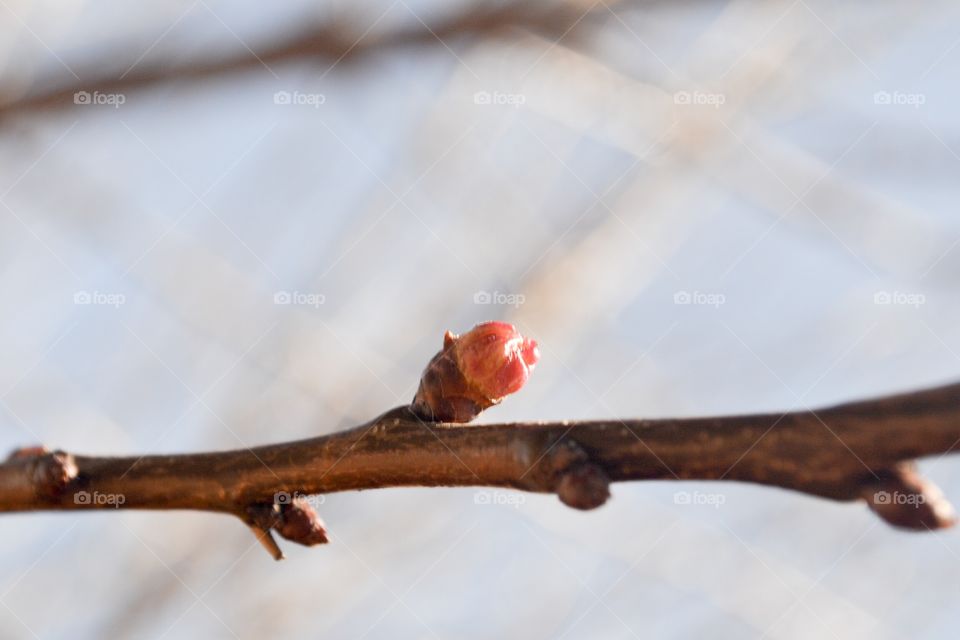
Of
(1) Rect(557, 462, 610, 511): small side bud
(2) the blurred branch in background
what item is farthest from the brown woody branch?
(2) the blurred branch in background

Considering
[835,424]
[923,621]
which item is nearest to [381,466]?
[835,424]

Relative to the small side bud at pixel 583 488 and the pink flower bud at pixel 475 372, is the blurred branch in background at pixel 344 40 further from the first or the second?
the small side bud at pixel 583 488

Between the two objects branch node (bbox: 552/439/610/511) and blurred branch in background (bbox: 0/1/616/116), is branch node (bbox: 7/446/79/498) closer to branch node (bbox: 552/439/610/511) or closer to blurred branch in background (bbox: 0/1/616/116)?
branch node (bbox: 552/439/610/511)

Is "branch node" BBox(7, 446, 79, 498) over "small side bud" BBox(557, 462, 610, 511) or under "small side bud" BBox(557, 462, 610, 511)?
over

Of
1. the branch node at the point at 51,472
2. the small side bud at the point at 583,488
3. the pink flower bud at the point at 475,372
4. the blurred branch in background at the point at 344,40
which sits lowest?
the small side bud at the point at 583,488

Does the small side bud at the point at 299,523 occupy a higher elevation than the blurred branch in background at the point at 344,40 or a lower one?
lower

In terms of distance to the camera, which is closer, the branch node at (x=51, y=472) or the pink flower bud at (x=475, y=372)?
the pink flower bud at (x=475, y=372)

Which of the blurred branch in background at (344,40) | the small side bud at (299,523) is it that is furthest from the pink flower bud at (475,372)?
the blurred branch in background at (344,40)

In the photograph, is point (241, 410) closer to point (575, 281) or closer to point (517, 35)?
point (575, 281)
